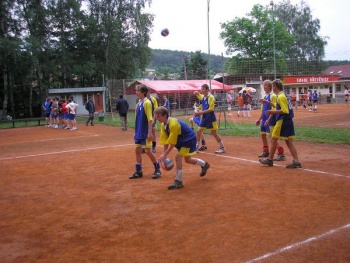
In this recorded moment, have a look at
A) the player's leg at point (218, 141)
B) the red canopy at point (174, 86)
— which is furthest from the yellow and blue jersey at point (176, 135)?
the red canopy at point (174, 86)

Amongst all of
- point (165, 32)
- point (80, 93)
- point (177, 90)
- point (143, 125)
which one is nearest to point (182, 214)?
point (143, 125)

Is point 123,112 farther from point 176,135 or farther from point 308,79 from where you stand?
point 308,79

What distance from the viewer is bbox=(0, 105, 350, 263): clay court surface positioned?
391cm

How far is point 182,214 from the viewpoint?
5109 millimetres

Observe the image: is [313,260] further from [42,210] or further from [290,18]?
[290,18]

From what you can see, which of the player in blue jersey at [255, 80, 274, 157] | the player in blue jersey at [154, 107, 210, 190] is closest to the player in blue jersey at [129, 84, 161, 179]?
the player in blue jersey at [154, 107, 210, 190]

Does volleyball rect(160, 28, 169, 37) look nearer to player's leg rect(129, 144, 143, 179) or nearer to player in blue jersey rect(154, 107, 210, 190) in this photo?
player's leg rect(129, 144, 143, 179)

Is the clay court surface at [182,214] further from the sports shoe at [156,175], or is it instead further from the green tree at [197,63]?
the green tree at [197,63]

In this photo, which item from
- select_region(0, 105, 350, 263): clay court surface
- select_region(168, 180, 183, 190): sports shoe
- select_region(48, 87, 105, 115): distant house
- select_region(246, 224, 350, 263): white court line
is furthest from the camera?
select_region(48, 87, 105, 115): distant house

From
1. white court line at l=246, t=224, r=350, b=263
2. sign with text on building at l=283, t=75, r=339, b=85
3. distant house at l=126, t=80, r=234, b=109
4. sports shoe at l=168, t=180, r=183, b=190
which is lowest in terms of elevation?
white court line at l=246, t=224, r=350, b=263

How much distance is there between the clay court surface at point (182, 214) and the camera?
12.8 feet

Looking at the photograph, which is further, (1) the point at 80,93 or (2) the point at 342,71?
(2) the point at 342,71

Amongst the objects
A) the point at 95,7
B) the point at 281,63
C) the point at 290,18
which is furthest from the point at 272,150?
the point at 290,18

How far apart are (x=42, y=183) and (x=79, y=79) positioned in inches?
1521
